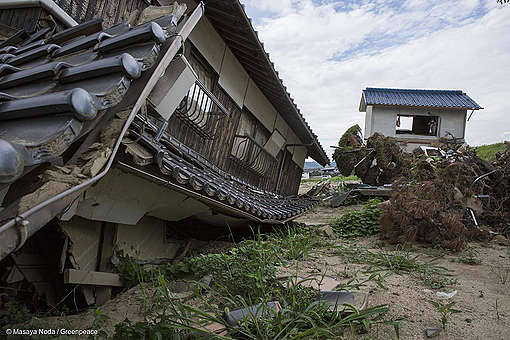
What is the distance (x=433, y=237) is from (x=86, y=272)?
5.20 meters

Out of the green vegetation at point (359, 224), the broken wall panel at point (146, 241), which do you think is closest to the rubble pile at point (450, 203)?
the green vegetation at point (359, 224)

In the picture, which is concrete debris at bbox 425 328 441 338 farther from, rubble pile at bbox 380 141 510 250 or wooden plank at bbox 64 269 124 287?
rubble pile at bbox 380 141 510 250

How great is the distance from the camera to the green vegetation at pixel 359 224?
21.5ft

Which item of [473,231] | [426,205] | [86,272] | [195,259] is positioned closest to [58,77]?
[86,272]

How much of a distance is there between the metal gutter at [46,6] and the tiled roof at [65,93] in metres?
1.52

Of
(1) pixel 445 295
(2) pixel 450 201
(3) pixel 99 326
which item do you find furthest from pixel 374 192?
(3) pixel 99 326

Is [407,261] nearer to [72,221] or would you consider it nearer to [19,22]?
[72,221]

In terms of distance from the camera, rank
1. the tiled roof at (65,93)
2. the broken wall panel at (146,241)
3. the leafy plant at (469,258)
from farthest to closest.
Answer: the leafy plant at (469,258) → the broken wall panel at (146,241) → the tiled roof at (65,93)

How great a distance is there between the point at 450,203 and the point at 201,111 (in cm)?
483

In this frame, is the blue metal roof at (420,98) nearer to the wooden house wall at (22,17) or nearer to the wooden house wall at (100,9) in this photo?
the wooden house wall at (100,9)

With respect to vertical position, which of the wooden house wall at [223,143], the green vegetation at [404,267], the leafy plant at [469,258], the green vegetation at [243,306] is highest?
the wooden house wall at [223,143]

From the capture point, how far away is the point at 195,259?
346cm

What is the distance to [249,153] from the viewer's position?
7.54 metres

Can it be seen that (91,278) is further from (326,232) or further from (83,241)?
(326,232)
